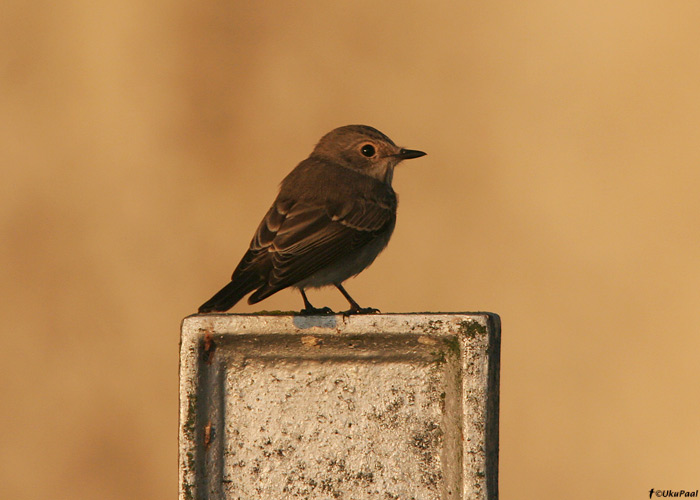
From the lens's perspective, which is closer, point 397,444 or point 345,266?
point 397,444

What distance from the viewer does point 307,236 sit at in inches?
243

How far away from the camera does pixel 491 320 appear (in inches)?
152

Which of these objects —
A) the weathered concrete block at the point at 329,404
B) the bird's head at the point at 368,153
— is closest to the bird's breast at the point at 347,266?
the bird's head at the point at 368,153

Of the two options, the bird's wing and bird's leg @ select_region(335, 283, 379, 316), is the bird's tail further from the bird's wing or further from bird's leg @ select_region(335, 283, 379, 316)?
bird's leg @ select_region(335, 283, 379, 316)

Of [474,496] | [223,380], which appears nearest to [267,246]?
[223,380]

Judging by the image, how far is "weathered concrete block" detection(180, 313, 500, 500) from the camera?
3854 millimetres

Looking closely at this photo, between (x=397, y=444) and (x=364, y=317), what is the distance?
57cm

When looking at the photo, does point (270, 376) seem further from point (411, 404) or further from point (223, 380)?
point (411, 404)

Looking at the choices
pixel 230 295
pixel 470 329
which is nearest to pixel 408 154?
pixel 230 295

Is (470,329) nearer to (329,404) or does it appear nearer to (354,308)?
(329,404)

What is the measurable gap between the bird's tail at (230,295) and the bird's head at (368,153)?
2089mm

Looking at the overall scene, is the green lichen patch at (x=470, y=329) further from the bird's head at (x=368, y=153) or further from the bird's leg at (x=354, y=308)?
the bird's head at (x=368, y=153)

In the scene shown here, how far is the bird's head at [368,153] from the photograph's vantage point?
7664 mm

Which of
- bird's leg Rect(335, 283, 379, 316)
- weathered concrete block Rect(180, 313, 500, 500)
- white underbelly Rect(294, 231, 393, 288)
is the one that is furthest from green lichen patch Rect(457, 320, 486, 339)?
white underbelly Rect(294, 231, 393, 288)
